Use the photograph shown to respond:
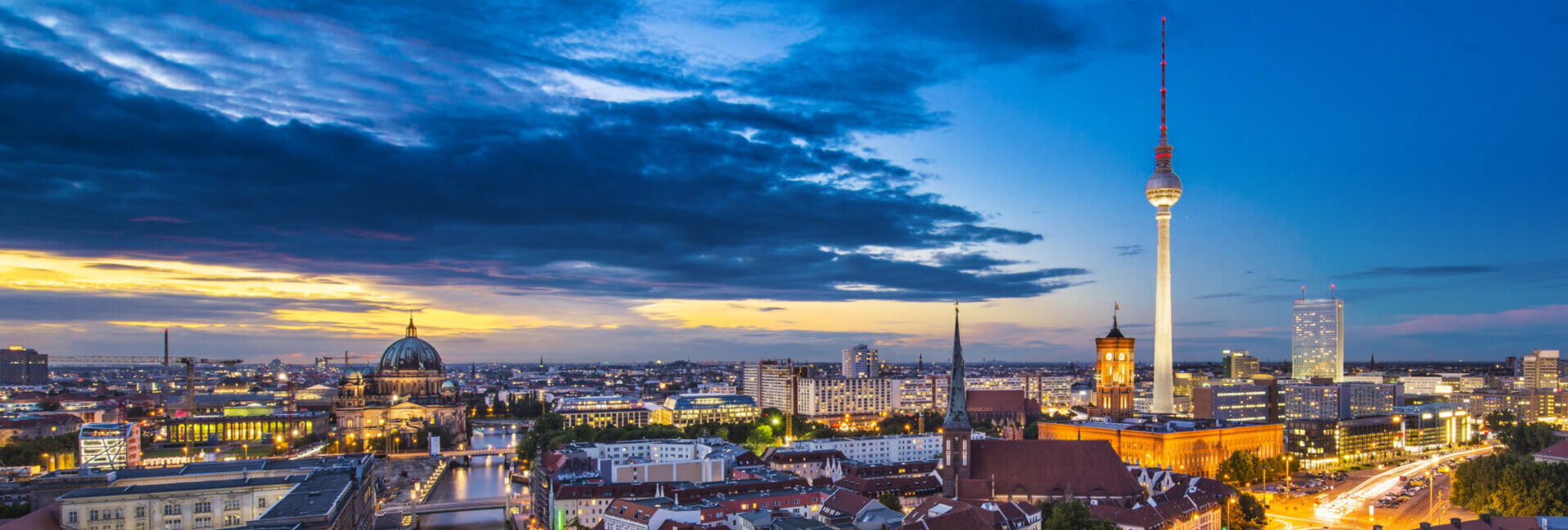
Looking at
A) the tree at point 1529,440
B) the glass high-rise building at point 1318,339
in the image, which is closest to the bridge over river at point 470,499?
the tree at point 1529,440

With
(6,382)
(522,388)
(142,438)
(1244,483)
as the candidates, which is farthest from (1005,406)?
(6,382)

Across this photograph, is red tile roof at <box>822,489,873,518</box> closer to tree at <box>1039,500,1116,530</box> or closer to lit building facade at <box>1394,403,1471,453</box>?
tree at <box>1039,500,1116,530</box>

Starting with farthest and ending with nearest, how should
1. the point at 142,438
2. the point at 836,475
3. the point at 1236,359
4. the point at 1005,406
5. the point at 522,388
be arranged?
the point at 522,388 < the point at 1236,359 < the point at 1005,406 < the point at 142,438 < the point at 836,475

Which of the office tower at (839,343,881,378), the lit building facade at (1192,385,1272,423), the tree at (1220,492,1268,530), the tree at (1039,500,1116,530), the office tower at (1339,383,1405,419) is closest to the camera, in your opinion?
the tree at (1039,500,1116,530)

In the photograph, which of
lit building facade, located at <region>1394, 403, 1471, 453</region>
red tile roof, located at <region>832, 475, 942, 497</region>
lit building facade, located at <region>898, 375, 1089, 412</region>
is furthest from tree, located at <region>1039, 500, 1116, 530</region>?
lit building facade, located at <region>898, 375, 1089, 412</region>

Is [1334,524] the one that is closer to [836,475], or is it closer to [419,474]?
[836,475]
